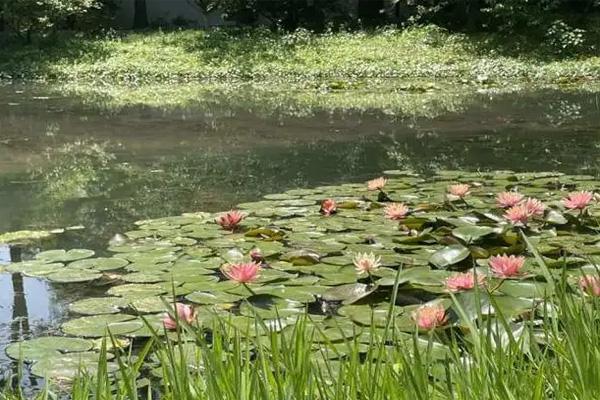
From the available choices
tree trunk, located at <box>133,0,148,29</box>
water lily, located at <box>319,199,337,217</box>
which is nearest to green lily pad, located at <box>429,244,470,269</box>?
water lily, located at <box>319,199,337,217</box>

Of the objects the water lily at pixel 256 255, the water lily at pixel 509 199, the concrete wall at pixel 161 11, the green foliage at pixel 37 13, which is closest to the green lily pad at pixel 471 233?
the water lily at pixel 509 199

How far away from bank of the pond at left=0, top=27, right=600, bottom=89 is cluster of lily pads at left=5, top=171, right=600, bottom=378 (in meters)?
9.50

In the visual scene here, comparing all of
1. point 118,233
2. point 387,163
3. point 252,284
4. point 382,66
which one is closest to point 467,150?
point 387,163

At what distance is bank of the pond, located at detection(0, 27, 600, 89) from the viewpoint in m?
14.7

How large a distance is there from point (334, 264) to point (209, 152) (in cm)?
363

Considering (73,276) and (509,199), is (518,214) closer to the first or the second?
(509,199)

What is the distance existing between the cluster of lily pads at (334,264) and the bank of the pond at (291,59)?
950 centimetres

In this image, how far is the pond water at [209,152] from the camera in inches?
162

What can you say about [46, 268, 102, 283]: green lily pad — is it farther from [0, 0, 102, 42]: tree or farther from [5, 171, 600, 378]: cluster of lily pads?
[0, 0, 102, 42]: tree

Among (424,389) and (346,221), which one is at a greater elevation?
(424,389)

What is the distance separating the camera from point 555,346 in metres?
1.50

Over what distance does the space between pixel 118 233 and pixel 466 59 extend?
42.0 feet

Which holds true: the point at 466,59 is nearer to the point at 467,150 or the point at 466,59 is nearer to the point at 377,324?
the point at 467,150

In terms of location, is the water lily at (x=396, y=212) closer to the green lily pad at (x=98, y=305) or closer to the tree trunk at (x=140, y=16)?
the green lily pad at (x=98, y=305)
